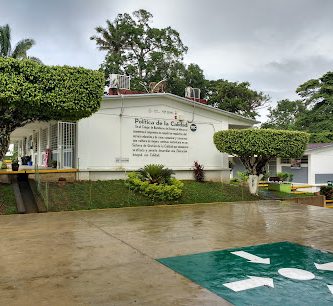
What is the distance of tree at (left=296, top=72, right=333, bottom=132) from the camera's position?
88.8ft

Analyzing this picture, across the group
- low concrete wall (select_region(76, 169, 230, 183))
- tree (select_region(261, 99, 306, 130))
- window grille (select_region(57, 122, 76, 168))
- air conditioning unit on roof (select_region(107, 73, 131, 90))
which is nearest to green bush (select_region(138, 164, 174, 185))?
low concrete wall (select_region(76, 169, 230, 183))

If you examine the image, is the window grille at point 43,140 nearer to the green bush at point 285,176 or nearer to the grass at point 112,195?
the grass at point 112,195

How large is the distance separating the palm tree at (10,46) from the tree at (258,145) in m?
14.4

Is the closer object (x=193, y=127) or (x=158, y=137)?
(x=158, y=137)

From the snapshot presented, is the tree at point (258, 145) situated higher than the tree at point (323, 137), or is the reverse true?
the tree at point (323, 137)

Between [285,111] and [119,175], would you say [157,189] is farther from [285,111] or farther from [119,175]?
[285,111]

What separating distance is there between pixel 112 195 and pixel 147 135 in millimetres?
4101

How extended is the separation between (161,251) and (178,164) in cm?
1074

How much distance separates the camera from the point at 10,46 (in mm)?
22234

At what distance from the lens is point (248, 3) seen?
10.5 metres

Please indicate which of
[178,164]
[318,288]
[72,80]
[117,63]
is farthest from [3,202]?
[117,63]

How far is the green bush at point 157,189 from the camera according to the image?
12.3 metres

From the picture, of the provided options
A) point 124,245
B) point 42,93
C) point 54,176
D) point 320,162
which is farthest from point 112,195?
point 320,162

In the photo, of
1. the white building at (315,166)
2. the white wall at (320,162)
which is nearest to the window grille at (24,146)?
the white building at (315,166)
